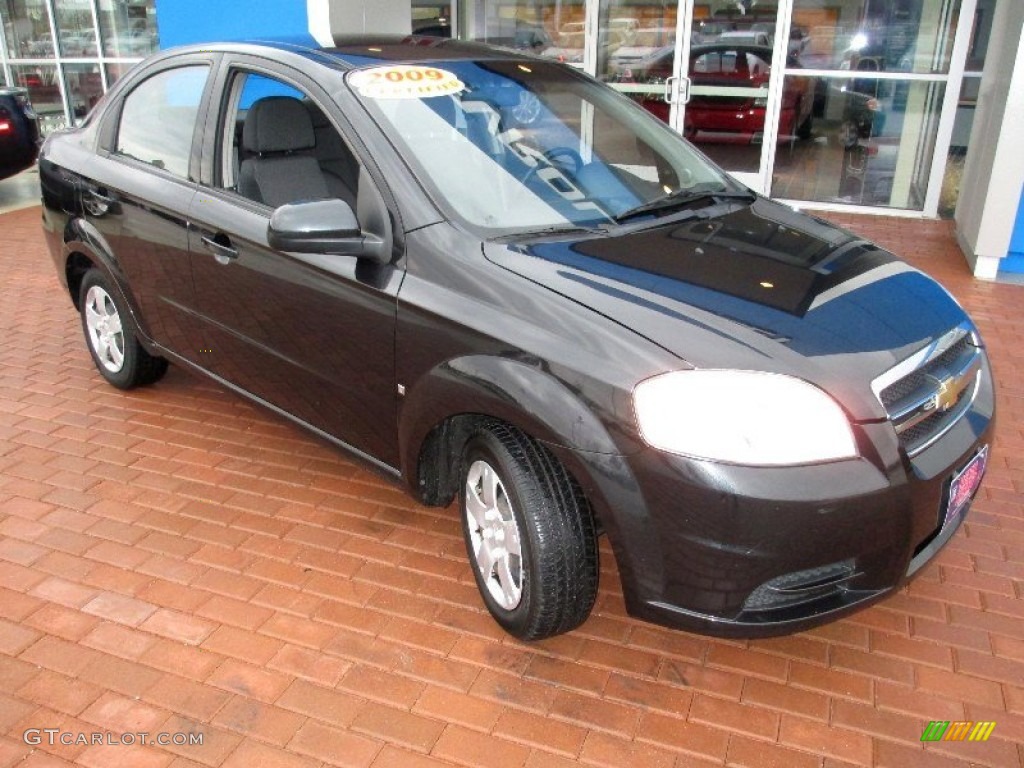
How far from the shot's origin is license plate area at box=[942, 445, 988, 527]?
8.23 feet

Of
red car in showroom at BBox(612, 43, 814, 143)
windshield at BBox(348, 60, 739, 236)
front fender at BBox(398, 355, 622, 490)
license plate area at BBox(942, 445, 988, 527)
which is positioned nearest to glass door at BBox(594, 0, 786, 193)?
red car in showroom at BBox(612, 43, 814, 143)

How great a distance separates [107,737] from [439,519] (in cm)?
142

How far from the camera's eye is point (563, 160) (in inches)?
126

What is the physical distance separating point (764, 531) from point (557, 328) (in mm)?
756

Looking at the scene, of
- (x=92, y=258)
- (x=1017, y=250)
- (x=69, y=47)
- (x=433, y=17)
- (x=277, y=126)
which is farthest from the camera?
(x=69, y=47)

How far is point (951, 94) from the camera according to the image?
8289mm

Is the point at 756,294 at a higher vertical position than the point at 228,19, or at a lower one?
lower

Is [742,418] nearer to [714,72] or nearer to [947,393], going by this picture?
[947,393]

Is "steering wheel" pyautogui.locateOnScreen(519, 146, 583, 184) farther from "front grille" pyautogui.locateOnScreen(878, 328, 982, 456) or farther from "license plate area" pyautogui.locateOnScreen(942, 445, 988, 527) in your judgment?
"license plate area" pyautogui.locateOnScreen(942, 445, 988, 527)

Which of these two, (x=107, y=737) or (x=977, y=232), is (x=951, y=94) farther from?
(x=107, y=737)

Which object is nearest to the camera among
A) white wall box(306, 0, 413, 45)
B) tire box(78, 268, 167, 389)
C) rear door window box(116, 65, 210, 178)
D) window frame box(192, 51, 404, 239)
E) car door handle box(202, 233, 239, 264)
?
window frame box(192, 51, 404, 239)

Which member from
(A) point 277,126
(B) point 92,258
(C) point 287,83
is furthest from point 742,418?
(B) point 92,258

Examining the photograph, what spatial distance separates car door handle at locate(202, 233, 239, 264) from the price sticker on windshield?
84 centimetres

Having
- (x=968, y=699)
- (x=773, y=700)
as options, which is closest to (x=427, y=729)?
(x=773, y=700)
